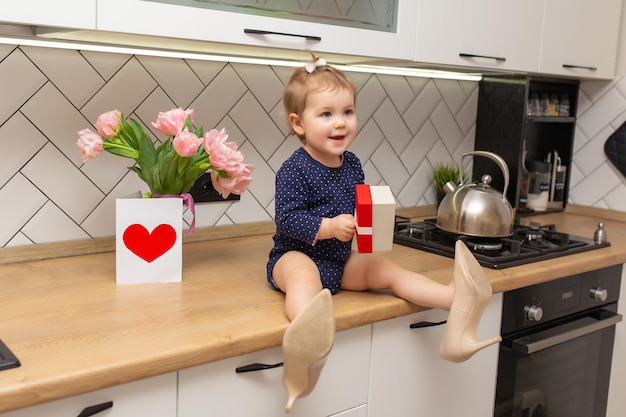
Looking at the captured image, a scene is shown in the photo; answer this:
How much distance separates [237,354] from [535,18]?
145cm

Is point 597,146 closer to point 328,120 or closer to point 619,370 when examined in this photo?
point 619,370

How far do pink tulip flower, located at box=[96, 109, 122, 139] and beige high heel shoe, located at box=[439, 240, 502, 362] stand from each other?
2.42 feet

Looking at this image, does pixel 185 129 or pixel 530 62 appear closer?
pixel 185 129

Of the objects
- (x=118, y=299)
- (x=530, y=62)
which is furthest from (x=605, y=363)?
(x=118, y=299)

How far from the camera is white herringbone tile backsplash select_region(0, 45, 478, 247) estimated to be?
145cm

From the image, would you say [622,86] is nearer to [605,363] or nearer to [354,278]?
[605,363]

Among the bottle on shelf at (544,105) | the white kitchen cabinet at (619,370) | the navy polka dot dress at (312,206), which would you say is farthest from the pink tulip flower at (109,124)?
the bottle on shelf at (544,105)

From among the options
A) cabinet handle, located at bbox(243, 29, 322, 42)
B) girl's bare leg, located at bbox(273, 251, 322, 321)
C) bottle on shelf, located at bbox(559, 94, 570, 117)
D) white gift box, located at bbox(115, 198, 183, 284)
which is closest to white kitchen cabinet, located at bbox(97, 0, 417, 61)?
cabinet handle, located at bbox(243, 29, 322, 42)

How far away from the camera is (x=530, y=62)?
1993mm

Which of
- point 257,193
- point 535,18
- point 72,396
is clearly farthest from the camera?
point 535,18

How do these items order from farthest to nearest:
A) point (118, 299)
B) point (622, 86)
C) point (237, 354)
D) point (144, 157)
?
point (622, 86) < point (144, 157) < point (118, 299) < point (237, 354)

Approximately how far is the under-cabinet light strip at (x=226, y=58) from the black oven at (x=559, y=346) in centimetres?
80

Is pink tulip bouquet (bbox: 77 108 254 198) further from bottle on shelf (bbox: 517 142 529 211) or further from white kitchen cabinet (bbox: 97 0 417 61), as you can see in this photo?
bottle on shelf (bbox: 517 142 529 211)

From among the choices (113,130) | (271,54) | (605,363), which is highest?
(271,54)
